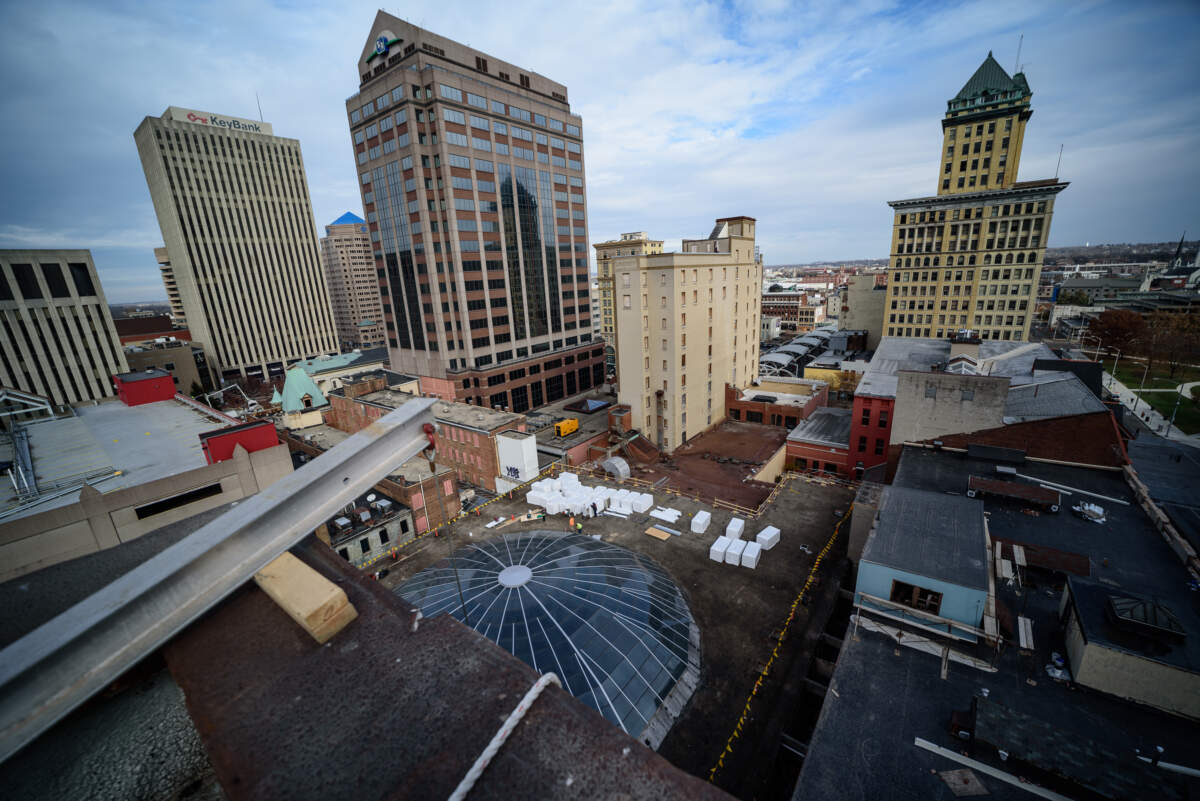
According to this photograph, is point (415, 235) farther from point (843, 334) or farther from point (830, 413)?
point (843, 334)

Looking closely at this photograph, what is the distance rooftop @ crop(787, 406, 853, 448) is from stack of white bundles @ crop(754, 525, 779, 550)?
23.0 meters

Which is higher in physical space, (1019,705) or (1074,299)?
(1074,299)

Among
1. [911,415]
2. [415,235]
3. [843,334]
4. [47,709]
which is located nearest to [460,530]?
[47,709]

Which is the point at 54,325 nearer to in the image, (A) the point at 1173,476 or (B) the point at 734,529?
(B) the point at 734,529

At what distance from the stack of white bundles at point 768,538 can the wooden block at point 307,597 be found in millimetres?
28367

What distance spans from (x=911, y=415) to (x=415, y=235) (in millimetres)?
62084

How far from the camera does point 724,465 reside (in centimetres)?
5203

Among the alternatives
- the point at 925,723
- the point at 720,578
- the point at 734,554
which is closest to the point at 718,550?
the point at 734,554

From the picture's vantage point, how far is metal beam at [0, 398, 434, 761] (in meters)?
3.49

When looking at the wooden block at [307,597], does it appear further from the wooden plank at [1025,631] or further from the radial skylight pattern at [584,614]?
the wooden plank at [1025,631]

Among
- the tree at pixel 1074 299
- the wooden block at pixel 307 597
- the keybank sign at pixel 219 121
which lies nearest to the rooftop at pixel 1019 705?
the wooden block at pixel 307 597

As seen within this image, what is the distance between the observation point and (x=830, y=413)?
56.5 meters

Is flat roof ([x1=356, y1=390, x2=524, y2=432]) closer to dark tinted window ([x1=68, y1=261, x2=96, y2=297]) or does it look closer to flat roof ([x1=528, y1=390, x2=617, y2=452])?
flat roof ([x1=528, y1=390, x2=617, y2=452])

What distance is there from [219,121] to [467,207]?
89597 mm
